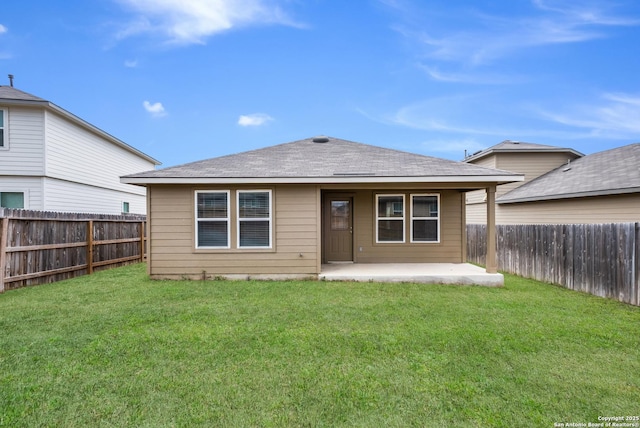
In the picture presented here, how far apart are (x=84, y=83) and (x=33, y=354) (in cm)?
1624

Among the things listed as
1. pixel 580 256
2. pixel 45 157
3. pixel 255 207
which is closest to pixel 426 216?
pixel 580 256

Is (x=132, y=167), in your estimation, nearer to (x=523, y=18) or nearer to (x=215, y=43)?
(x=215, y=43)

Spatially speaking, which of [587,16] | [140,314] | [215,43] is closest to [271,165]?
[140,314]

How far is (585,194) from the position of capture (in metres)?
9.81

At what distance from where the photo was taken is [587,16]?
11906 millimetres

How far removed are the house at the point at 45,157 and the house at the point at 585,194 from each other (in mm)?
16481

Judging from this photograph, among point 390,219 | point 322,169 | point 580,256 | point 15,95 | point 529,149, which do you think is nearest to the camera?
point 580,256

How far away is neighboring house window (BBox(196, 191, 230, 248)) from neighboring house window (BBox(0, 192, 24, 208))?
747 cm

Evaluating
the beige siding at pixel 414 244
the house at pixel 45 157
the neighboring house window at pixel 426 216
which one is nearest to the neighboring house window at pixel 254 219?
the beige siding at pixel 414 244

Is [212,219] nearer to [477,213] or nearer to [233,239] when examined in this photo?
[233,239]

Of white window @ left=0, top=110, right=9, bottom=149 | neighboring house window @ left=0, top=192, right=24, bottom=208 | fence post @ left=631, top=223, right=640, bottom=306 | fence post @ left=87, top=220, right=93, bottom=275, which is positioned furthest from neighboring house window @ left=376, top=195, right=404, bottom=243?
white window @ left=0, top=110, right=9, bottom=149

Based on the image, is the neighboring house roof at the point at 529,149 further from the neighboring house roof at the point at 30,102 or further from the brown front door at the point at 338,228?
the neighboring house roof at the point at 30,102

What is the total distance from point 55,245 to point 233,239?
14.8 feet

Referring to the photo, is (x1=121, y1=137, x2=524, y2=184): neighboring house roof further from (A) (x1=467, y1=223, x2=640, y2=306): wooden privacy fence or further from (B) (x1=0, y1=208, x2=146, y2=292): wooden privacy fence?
(B) (x1=0, y1=208, x2=146, y2=292): wooden privacy fence
